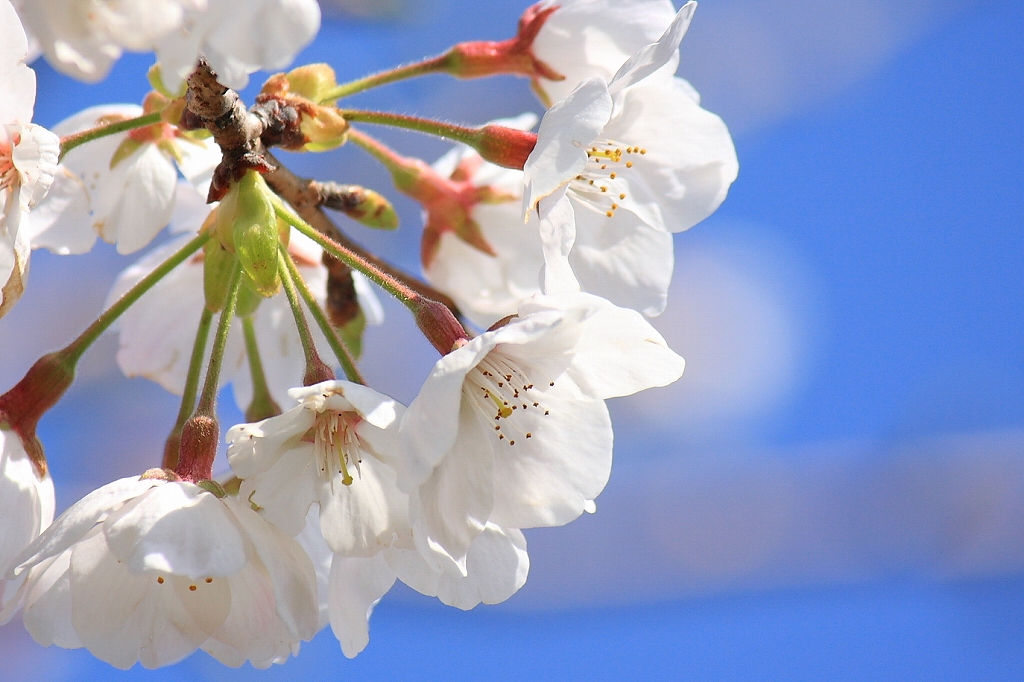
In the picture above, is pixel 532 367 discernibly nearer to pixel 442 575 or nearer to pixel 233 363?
pixel 442 575

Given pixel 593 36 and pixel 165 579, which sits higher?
pixel 593 36

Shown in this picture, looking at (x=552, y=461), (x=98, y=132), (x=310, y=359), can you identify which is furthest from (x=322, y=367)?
(x=98, y=132)

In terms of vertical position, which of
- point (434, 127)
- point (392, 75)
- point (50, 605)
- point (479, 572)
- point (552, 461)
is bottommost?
point (50, 605)

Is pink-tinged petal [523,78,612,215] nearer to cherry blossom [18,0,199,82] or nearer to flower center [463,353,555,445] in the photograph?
flower center [463,353,555,445]

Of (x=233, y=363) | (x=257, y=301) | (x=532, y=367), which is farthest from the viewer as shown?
(x=233, y=363)

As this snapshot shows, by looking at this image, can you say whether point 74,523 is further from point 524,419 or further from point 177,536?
point 524,419

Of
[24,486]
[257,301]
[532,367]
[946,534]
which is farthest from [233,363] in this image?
[946,534]

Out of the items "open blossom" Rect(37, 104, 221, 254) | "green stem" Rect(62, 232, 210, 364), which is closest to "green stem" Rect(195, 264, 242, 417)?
"green stem" Rect(62, 232, 210, 364)
